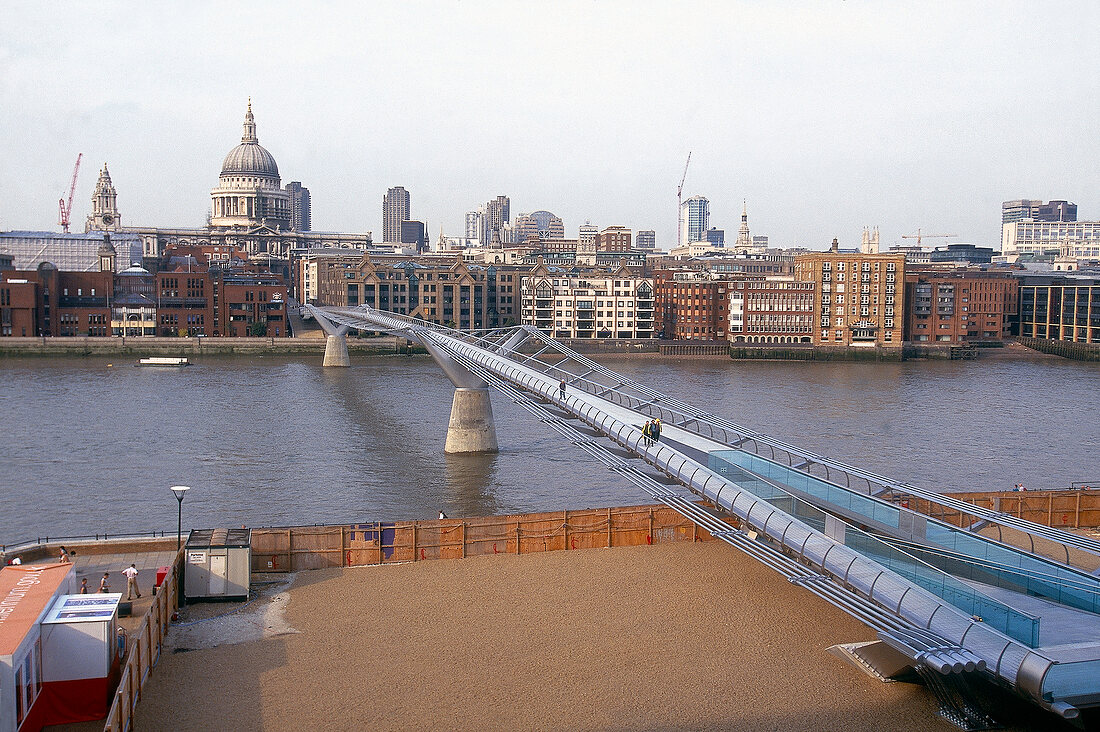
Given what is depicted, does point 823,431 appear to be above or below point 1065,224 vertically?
below

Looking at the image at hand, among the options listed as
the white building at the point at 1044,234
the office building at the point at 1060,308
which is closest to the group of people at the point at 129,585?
the office building at the point at 1060,308

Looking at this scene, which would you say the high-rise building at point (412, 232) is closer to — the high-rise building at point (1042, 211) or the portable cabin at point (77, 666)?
the high-rise building at point (1042, 211)

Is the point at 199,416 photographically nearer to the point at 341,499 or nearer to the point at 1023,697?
the point at 341,499

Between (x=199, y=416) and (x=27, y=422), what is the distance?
3071 mm

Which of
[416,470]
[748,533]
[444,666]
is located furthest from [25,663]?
[416,470]

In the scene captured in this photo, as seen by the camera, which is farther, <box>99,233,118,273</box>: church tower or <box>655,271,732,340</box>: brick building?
<box>99,233,118,273</box>: church tower

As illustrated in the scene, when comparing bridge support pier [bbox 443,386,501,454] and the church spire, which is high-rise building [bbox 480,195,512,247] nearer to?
the church spire

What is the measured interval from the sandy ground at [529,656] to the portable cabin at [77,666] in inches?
11.7

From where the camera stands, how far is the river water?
13.2 meters

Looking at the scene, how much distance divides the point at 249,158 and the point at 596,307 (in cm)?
4540

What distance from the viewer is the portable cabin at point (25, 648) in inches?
203

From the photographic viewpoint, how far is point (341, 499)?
13.4 m

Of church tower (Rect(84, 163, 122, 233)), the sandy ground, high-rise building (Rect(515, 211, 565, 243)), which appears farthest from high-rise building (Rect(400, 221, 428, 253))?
the sandy ground

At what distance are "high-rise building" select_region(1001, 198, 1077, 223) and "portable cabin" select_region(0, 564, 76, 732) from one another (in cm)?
11911
